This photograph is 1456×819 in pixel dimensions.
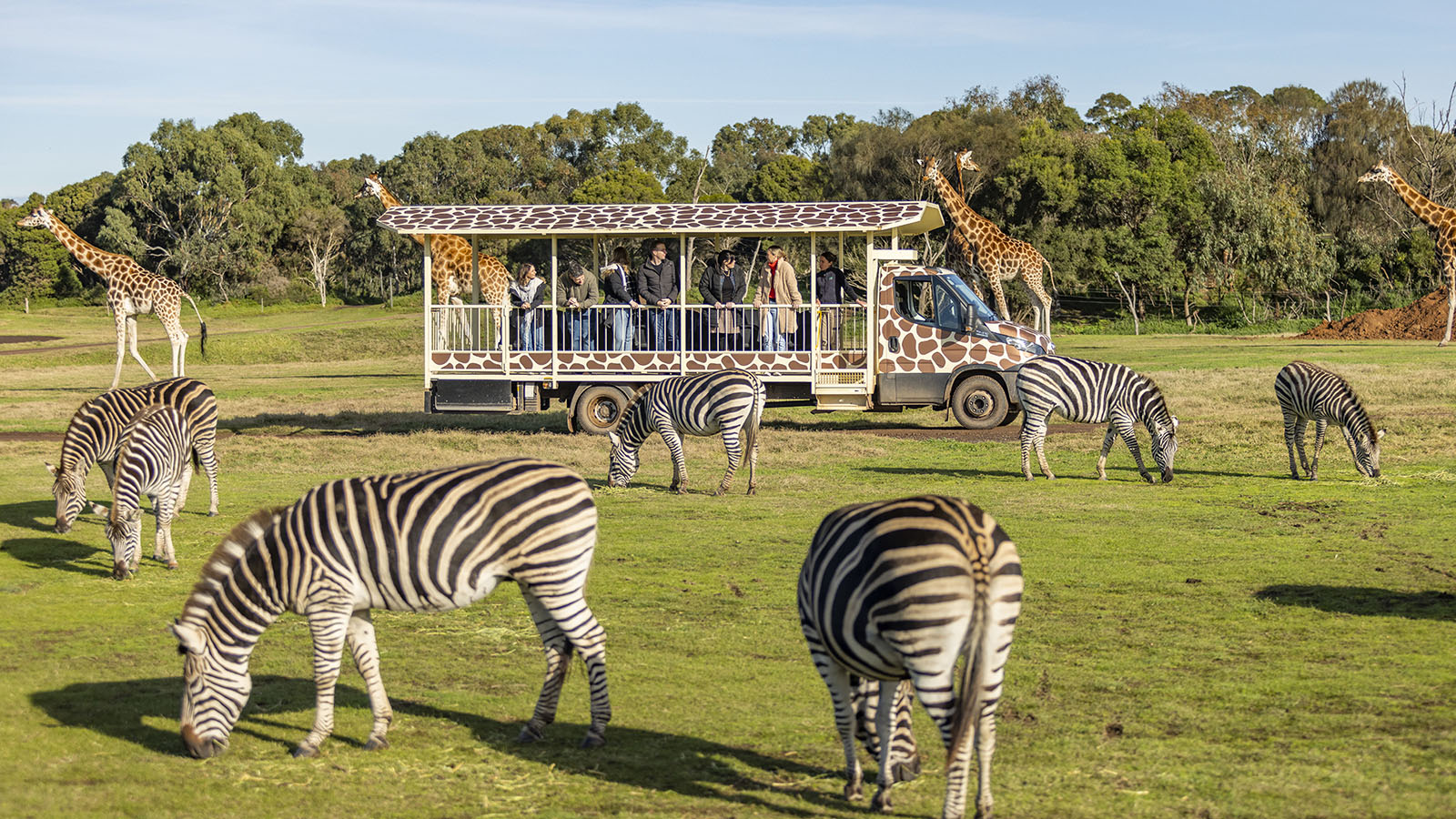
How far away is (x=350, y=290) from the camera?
230ft

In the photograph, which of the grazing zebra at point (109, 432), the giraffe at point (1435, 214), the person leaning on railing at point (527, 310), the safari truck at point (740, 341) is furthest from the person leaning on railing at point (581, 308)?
the giraffe at point (1435, 214)

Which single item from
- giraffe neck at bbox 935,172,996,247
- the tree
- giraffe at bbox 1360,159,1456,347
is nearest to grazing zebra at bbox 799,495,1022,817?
giraffe neck at bbox 935,172,996,247

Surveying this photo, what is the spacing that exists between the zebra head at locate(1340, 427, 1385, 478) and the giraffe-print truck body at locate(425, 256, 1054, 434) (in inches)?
247

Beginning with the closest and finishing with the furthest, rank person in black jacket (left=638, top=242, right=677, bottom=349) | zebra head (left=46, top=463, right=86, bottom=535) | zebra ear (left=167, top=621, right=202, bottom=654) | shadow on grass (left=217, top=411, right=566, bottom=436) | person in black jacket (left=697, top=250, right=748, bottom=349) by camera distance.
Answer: zebra ear (left=167, top=621, right=202, bottom=654) → zebra head (left=46, top=463, right=86, bottom=535) → person in black jacket (left=697, top=250, right=748, bottom=349) → person in black jacket (left=638, top=242, right=677, bottom=349) → shadow on grass (left=217, top=411, right=566, bottom=436)

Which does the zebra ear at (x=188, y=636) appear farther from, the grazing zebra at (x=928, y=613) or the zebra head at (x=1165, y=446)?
the zebra head at (x=1165, y=446)

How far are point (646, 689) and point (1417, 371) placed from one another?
2411 cm

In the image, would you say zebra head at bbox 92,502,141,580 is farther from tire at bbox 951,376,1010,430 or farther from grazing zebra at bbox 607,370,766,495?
tire at bbox 951,376,1010,430

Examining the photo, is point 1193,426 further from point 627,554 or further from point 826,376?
point 627,554

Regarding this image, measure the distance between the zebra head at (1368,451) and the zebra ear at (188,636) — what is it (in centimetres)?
1449

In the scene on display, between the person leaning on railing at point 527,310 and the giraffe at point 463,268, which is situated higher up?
the giraffe at point 463,268

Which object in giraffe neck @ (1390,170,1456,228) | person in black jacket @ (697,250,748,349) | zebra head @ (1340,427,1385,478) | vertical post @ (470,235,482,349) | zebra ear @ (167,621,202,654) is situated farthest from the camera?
giraffe neck @ (1390,170,1456,228)

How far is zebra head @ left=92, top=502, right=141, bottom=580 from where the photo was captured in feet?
36.7

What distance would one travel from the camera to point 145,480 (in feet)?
37.2

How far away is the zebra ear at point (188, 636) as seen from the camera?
6578mm
